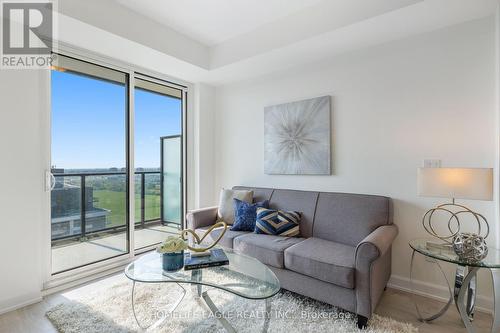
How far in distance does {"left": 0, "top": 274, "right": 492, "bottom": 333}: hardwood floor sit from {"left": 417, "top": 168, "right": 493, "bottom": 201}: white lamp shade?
38.7 inches

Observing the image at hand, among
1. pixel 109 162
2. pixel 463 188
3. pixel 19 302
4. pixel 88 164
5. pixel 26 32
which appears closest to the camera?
pixel 463 188

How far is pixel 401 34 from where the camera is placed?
97.3 inches

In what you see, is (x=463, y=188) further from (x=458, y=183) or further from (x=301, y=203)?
(x=301, y=203)

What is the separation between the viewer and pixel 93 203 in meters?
2.93

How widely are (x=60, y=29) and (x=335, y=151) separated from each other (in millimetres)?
2979

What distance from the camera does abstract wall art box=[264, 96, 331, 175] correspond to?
2.98m

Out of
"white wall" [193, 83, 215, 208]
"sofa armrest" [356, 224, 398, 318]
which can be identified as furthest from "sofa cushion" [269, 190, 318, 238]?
"white wall" [193, 83, 215, 208]

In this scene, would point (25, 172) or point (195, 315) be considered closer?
point (195, 315)

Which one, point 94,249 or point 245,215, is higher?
point 245,215

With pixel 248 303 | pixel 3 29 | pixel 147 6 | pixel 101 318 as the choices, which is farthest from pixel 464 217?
pixel 3 29

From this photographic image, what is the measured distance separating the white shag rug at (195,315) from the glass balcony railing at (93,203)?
0.79m

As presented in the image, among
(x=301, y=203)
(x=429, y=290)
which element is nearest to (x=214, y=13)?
(x=301, y=203)

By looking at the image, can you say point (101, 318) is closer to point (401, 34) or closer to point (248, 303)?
point (248, 303)

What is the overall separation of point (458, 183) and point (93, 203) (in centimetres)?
345
